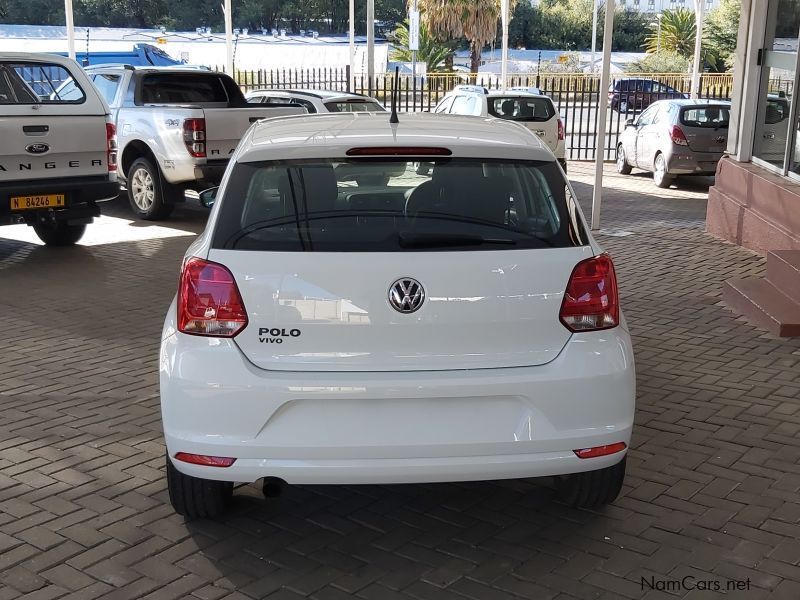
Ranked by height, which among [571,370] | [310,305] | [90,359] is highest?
[310,305]

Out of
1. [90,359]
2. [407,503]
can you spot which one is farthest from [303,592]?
[90,359]

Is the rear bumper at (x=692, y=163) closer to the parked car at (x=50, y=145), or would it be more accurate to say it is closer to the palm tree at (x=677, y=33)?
the parked car at (x=50, y=145)

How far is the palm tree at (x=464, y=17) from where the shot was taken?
48188mm

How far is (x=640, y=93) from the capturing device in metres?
30.8

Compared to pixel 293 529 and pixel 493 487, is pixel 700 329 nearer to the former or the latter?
pixel 493 487

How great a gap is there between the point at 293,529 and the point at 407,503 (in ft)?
1.84

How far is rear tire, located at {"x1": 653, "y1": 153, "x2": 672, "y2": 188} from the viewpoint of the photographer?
55.0ft

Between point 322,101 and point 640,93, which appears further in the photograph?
point 640,93

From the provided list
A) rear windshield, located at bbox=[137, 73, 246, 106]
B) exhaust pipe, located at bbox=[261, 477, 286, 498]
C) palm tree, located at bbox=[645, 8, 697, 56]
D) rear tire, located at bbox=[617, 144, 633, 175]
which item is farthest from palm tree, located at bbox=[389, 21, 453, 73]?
exhaust pipe, located at bbox=[261, 477, 286, 498]

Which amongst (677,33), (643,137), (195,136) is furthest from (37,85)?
(677,33)

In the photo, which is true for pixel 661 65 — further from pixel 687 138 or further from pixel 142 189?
pixel 142 189

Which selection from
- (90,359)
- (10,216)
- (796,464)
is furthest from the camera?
(10,216)

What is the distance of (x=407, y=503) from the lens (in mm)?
4348

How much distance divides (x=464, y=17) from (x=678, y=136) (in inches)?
1358
